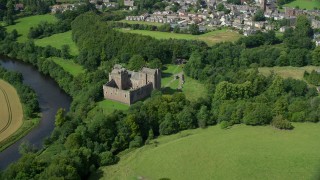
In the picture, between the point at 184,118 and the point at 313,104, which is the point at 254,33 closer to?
the point at 313,104

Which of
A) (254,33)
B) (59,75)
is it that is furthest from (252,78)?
(254,33)

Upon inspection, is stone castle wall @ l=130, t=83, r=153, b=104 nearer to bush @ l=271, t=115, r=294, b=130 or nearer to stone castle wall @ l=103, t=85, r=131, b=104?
stone castle wall @ l=103, t=85, r=131, b=104

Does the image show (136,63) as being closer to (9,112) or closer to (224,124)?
(9,112)

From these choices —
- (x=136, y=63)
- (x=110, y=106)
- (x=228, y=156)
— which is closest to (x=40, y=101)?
(x=110, y=106)

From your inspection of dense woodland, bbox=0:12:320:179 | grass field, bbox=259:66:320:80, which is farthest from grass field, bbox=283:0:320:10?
grass field, bbox=259:66:320:80

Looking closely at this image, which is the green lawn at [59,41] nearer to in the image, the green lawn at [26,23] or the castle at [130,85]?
the green lawn at [26,23]

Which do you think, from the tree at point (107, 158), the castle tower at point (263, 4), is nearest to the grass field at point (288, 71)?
the tree at point (107, 158)
